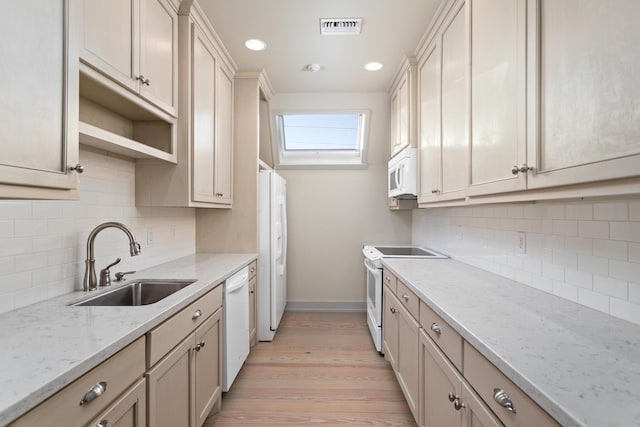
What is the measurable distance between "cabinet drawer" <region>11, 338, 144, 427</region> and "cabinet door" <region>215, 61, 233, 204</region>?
163 centimetres

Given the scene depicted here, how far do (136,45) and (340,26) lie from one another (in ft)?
4.54

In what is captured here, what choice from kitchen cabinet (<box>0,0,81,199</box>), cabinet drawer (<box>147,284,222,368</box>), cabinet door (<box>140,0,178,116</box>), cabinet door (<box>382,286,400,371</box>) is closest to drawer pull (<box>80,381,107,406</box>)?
cabinet drawer (<box>147,284,222,368</box>)

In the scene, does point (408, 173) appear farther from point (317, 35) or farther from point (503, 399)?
point (503, 399)

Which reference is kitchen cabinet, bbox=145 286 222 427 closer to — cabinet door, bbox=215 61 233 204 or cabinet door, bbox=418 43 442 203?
cabinet door, bbox=215 61 233 204

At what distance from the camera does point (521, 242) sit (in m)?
→ 1.70

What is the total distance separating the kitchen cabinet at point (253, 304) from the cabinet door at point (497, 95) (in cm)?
194

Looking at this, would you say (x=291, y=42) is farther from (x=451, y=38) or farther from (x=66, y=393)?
(x=66, y=393)

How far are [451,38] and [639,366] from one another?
189 cm

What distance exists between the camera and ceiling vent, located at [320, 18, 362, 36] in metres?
2.22

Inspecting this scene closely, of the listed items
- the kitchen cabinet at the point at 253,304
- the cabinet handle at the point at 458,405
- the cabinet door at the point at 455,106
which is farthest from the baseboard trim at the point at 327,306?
the cabinet handle at the point at 458,405

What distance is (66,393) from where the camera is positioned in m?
0.80

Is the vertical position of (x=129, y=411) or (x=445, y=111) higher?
(x=445, y=111)

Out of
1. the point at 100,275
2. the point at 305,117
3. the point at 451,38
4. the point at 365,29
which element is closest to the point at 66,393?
the point at 100,275

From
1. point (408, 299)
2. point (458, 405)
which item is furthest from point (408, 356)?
point (458, 405)
